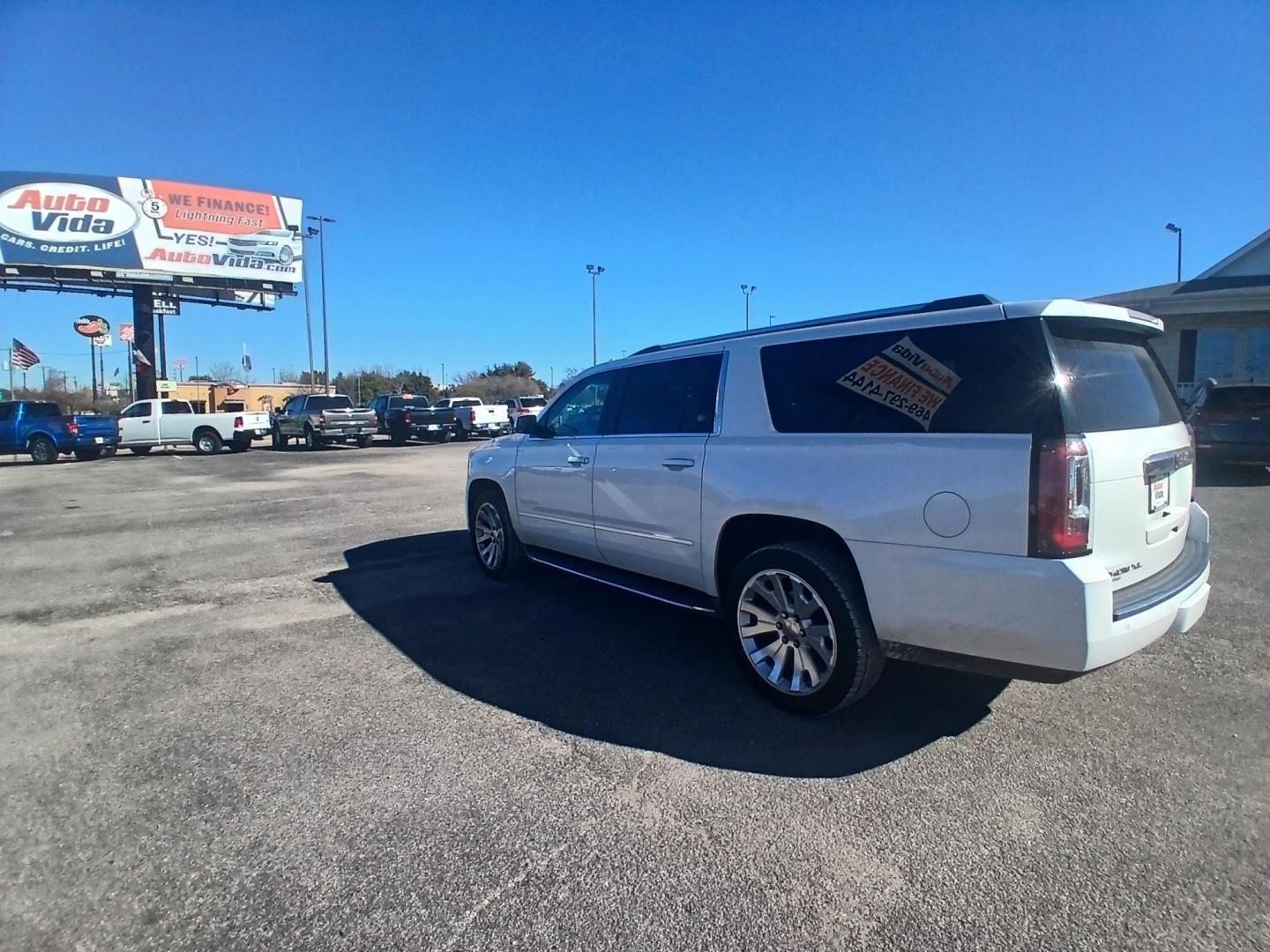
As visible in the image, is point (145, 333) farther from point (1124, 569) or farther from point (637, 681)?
point (1124, 569)

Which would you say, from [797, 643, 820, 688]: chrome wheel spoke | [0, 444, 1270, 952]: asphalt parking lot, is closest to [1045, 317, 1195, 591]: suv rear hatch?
[0, 444, 1270, 952]: asphalt parking lot

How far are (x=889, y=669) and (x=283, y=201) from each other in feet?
148

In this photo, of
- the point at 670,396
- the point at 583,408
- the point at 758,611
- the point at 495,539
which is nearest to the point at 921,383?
the point at 758,611

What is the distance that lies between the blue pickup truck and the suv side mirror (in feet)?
76.5

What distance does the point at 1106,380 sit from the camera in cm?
317

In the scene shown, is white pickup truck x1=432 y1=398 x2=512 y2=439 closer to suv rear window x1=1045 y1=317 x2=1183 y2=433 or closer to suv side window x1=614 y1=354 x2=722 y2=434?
suv side window x1=614 y1=354 x2=722 y2=434

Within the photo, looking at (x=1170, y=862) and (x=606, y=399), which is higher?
(x=606, y=399)

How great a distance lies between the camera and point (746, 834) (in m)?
2.67

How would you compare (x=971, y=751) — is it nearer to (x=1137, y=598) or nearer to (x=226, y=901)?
(x=1137, y=598)

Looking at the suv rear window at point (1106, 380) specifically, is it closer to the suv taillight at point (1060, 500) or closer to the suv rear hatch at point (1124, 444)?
the suv rear hatch at point (1124, 444)

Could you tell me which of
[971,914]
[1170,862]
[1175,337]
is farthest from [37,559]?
[1175,337]

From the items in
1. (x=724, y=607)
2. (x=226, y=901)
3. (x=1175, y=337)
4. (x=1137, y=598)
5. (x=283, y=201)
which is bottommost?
(x=226, y=901)

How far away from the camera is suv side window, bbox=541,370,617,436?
17.3 feet

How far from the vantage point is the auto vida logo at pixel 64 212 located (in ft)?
115
